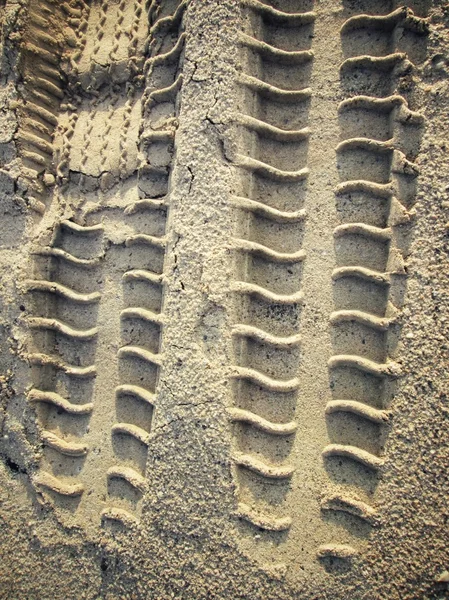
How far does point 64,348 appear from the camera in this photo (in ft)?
5.06

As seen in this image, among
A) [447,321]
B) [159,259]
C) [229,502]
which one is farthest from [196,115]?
[229,502]

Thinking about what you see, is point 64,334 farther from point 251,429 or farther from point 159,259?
point 251,429

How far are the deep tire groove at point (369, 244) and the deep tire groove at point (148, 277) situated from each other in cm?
58

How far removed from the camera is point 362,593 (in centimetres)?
114

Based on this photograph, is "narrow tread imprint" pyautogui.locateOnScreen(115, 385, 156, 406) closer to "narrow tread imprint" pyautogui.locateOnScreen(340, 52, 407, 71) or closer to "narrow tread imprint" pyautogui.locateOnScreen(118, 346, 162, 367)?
"narrow tread imprint" pyautogui.locateOnScreen(118, 346, 162, 367)

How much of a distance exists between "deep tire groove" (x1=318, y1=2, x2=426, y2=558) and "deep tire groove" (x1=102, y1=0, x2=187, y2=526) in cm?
58

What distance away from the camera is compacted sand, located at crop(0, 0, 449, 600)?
46.7 inches

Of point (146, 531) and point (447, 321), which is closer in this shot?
point (447, 321)

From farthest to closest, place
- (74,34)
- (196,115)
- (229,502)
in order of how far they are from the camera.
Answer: (74,34), (196,115), (229,502)

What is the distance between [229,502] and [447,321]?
822mm

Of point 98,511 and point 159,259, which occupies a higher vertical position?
point 159,259

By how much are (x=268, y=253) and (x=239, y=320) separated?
236 mm

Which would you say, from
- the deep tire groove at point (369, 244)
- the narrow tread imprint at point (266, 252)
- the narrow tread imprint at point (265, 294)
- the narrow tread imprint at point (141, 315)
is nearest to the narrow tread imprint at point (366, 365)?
the deep tire groove at point (369, 244)

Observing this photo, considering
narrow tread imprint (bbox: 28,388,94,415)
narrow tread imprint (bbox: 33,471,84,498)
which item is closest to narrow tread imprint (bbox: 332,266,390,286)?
narrow tread imprint (bbox: 28,388,94,415)
